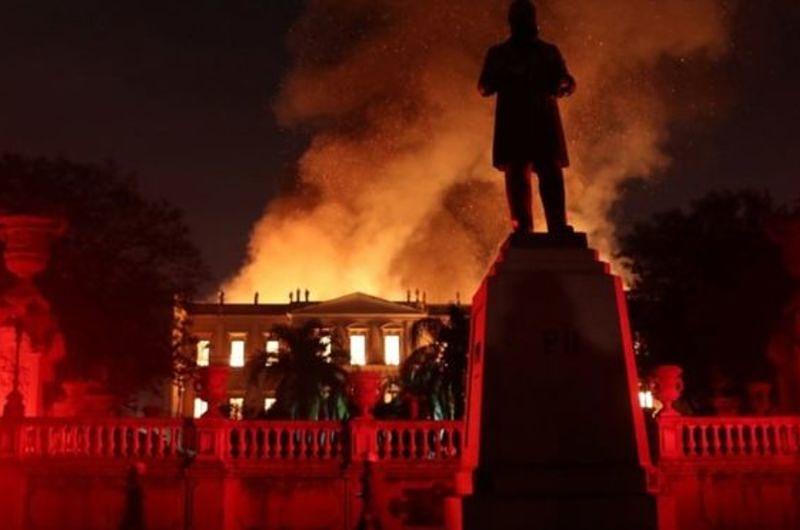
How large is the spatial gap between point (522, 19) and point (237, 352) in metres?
73.2

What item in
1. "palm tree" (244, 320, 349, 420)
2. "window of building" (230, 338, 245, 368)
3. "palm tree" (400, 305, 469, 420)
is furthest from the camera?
"window of building" (230, 338, 245, 368)

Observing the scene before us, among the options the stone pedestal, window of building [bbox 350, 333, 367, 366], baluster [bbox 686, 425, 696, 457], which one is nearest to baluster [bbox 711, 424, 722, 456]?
baluster [bbox 686, 425, 696, 457]

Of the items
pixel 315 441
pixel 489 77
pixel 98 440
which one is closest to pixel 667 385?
pixel 315 441

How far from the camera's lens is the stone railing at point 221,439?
18703 mm

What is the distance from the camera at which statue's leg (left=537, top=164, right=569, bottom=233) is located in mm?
11852

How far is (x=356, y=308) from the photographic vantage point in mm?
82250

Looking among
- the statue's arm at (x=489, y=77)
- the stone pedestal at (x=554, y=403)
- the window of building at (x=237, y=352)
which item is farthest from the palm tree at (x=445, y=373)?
the window of building at (x=237, y=352)

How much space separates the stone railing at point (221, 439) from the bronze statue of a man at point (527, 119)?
320 inches

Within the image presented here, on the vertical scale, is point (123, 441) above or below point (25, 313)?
below

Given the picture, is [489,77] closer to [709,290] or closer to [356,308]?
[709,290]

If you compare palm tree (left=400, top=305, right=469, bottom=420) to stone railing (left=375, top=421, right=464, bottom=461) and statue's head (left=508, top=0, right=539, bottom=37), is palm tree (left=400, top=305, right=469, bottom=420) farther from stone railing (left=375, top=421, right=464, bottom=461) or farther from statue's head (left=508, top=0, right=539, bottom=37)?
statue's head (left=508, top=0, right=539, bottom=37)

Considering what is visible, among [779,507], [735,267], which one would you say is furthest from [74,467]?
[735,267]

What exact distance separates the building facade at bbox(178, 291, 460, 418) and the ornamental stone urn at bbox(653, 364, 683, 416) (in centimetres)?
6129

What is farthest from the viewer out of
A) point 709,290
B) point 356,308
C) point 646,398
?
point 356,308
